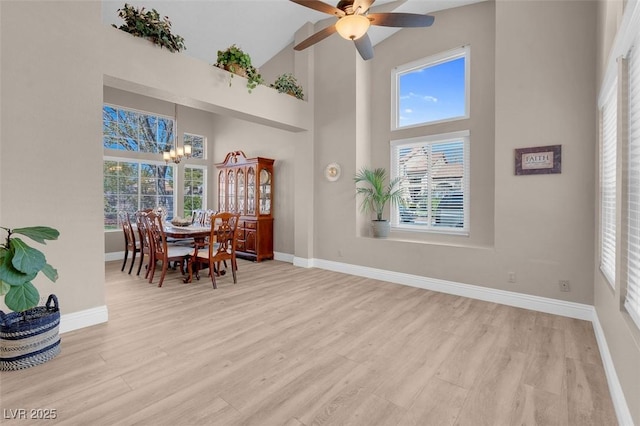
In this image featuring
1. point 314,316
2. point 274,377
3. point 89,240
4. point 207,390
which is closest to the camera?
point 207,390

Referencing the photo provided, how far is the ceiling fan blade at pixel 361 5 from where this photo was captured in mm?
2621

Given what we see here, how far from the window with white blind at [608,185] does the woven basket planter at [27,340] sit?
14.1 feet

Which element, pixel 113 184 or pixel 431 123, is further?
pixel 113 184

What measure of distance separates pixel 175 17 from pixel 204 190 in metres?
3.94

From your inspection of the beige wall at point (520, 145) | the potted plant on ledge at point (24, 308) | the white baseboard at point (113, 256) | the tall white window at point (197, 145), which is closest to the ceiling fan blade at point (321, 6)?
the beige wall at point (520, 145)

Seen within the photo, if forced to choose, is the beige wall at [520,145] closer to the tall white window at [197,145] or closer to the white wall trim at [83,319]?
the white wall trim at [83,319]

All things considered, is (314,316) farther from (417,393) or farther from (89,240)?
(89,240)

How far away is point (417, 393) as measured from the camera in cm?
198

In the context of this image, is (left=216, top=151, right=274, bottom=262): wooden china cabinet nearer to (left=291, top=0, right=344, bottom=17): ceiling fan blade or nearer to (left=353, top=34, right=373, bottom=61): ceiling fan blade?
(left=353, top=34, right=373, bottom=61): ceiling fan blade

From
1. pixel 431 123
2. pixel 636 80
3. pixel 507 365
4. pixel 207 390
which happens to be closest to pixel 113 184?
pixel 207 390

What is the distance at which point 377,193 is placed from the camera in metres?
5.09

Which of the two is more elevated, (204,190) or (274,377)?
(204,190)

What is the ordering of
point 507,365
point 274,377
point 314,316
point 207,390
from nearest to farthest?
point 207,390 < point 274,377 < point 507,365 < point 314,316

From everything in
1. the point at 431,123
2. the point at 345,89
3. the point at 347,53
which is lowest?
the point at 431,123
